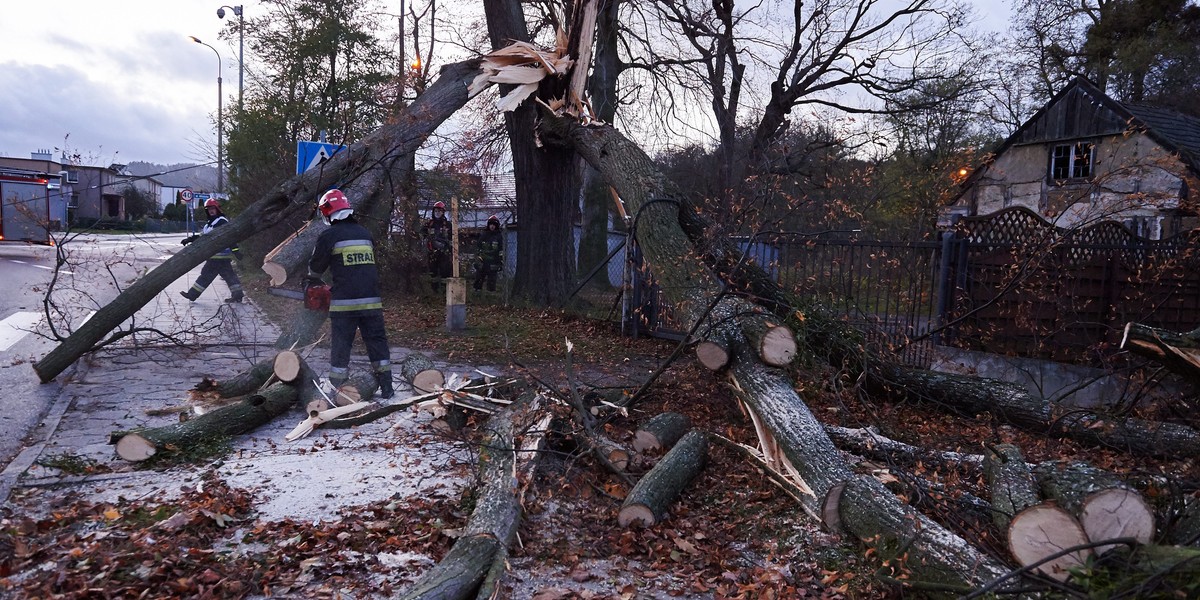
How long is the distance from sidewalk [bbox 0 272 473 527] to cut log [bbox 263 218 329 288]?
116cm

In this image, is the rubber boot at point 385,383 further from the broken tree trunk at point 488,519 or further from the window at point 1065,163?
the window at point 1065,163

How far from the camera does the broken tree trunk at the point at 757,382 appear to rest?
11.9 feet

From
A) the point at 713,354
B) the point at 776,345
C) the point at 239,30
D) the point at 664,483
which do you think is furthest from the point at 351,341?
the point at 239,30

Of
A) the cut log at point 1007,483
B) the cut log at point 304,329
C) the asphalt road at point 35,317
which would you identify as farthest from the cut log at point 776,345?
the asphalt road at point 35,317

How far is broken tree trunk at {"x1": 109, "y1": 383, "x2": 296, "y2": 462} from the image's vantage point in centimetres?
517

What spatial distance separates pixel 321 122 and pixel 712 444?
14.8m

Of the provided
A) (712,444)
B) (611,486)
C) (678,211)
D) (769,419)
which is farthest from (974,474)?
(678,211)

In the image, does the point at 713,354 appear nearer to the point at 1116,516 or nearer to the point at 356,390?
the point at 1116,516

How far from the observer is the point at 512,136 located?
43.6ft

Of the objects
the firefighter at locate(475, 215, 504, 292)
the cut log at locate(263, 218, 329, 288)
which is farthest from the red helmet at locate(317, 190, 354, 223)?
the firefighter at locate(475, 215, 504, 292)

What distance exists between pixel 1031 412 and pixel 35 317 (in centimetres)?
1244

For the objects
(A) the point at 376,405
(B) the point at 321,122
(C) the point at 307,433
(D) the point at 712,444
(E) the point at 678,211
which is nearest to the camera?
(D) the point at 712,444

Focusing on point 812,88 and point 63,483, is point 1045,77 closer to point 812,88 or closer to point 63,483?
point 812,88

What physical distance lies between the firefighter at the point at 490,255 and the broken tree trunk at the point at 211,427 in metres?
8.91
